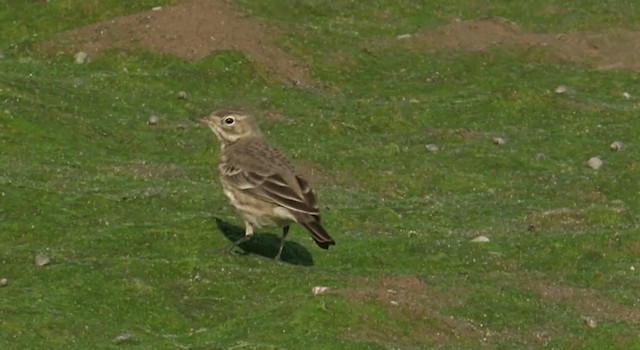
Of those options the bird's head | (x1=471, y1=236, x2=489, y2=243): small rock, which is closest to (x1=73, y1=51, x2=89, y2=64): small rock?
the bird's head

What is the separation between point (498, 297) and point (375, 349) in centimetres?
520

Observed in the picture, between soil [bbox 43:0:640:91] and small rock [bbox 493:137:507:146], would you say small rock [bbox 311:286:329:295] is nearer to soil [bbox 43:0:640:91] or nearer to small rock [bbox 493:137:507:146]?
small rock [bbox 493:137:507:146]

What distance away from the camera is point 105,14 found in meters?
51.9

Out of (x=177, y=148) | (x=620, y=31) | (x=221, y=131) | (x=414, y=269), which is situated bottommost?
(x=620, y=31)

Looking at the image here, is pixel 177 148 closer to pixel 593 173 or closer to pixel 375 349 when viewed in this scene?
pixel 593 173

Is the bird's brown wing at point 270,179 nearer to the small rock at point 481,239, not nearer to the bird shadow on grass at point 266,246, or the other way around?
the bird shadow on grass at point 266,246

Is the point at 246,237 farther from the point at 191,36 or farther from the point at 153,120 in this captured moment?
the point at 191,36

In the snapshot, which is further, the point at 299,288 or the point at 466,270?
the point at 466,270

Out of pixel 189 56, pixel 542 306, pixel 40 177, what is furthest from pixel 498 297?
pixel 189 56

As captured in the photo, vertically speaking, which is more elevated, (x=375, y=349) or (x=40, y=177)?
(x=375, y=349)

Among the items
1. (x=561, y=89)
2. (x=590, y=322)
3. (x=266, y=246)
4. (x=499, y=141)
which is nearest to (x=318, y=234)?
(x=266, y=246)

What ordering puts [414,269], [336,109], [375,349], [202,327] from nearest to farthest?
1. [375,349]
2. [202,327]
3. [414,269]
4. [336,109]

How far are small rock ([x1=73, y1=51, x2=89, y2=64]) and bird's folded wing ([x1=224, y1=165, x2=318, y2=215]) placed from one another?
20174 mm

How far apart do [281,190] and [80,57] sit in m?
21.2
